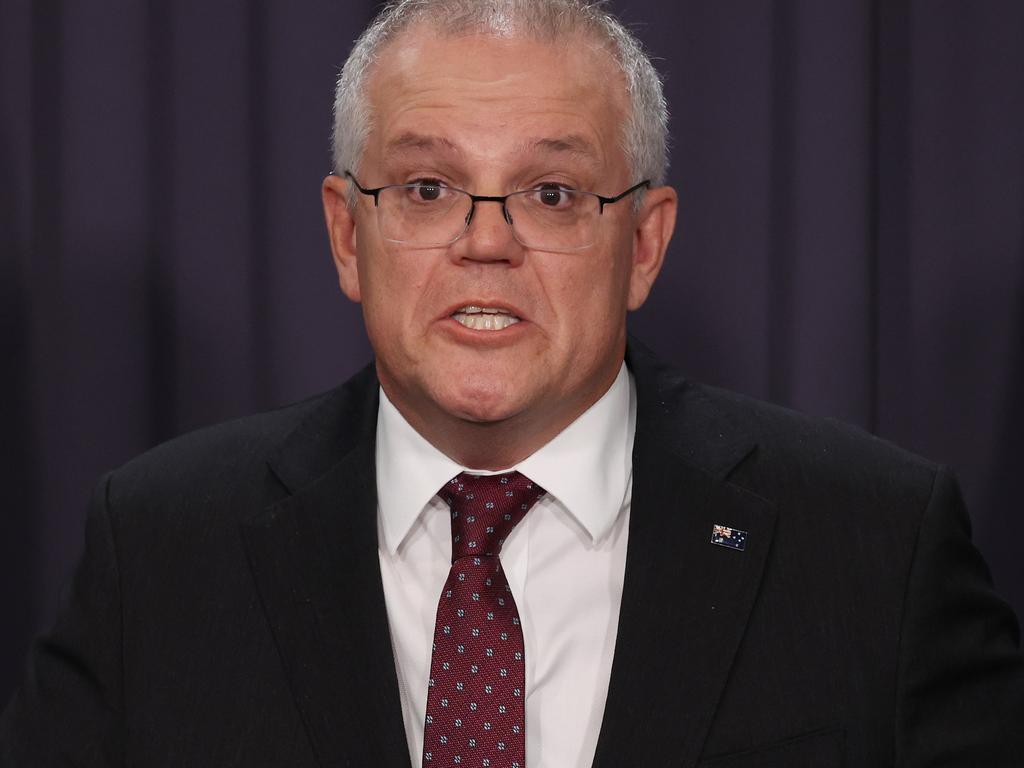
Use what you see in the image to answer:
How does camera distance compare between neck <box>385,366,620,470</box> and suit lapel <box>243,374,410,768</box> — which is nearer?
suit lapel <box>243,374,410,768</box>

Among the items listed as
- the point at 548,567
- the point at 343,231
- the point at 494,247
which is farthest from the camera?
the point at 343,231

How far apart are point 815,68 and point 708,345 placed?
0.46m

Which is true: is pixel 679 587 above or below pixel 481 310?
below

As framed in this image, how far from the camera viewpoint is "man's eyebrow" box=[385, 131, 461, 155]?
5.24 ft

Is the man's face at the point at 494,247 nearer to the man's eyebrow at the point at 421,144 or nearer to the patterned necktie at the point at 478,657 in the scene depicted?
the man's eyebrow at the point at 421,144

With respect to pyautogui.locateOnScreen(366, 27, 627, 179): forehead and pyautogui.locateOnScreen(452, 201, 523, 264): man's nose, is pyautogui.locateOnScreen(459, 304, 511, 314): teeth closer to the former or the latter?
pyautogui.locateOnScreen(452, 201, 523, 264): man's nose

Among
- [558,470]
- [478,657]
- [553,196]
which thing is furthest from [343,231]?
[478,657]

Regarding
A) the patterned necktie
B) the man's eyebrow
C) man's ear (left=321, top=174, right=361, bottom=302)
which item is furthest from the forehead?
the patterned necktie

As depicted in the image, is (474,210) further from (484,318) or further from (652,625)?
(652,625)

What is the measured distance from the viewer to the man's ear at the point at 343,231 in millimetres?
1771

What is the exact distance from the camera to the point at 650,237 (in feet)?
5.90

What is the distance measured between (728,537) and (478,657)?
33 cm

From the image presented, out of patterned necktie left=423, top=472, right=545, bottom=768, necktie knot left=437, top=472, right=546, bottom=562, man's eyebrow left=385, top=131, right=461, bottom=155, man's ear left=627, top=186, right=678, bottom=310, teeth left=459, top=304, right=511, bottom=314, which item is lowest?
patterned necktie left=423, top=472, right=545, bottom=768

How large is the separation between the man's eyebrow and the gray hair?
80mm
